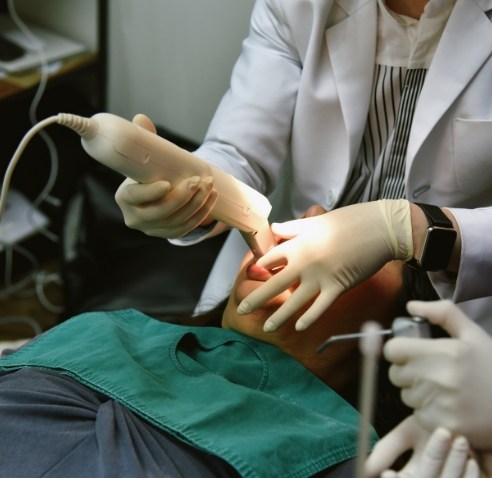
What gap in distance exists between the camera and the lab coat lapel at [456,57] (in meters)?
1.27

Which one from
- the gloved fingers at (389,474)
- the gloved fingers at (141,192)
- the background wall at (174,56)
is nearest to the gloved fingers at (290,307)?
the gloved fingers at (141,192)

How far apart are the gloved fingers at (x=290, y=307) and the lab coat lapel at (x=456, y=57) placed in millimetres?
390

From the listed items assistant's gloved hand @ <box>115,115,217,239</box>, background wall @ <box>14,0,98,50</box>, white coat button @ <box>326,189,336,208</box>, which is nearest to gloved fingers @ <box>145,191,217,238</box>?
assistant's gloved hand @ <box>115,115,217,239</box>

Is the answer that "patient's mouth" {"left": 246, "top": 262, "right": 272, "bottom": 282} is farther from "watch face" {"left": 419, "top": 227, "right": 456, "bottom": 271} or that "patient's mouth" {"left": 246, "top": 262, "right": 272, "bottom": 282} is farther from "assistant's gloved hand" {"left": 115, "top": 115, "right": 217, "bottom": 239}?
"watch face" {"left": 419, "top": 227, "right": 456, "bottom": 271}

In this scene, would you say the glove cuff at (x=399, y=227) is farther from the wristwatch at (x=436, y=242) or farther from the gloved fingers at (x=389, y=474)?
the gloved fingers at (x=389, y=474)

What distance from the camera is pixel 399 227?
3.95 feet

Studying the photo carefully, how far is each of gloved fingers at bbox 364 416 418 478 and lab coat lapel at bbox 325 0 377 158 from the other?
0.67m

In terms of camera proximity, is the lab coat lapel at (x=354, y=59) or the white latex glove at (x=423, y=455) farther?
the lab coat lapel at (x=354, y=59)

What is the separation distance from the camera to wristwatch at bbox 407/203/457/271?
1.18 metres

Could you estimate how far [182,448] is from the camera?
1.04m

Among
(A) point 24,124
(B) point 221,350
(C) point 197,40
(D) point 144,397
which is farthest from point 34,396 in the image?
(A) point 24,124

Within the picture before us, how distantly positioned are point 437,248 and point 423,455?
0.45 meters

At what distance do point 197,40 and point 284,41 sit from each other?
0.59 m

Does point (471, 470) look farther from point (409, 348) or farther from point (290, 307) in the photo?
point (290, 307)
